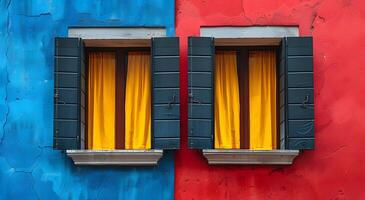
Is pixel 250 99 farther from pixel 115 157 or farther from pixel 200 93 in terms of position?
pixel 115 157

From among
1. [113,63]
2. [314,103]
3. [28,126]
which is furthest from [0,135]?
[314,103]

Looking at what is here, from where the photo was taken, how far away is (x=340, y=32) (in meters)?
9.45

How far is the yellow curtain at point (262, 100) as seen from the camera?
945 centimetres

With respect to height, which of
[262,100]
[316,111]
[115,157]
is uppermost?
[262,100]

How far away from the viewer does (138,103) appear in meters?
9.56

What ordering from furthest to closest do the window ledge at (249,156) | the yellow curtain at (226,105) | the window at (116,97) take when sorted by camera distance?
1. the yellow curtain at (226,105)
2. the window at (116,97)
3. the window ledge at (249,156)

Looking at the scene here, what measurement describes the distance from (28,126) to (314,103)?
3.27 m

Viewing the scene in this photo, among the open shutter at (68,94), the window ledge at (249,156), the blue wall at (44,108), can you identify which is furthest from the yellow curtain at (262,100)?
the open shutter at (68,94)

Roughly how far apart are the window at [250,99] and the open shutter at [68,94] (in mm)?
1262

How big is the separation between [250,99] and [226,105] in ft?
0.94

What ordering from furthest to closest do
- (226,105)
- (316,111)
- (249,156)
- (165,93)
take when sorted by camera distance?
(226,105), (316,111), (165,93), (249,156)

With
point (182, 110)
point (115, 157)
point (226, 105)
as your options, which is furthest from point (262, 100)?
point (115, 157)

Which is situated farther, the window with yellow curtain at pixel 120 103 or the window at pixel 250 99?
the window with yellow curtain at pixel 120 103

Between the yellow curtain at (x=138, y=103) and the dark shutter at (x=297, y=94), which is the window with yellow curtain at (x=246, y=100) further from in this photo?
the yellow curtain at (x=138, y=103)
